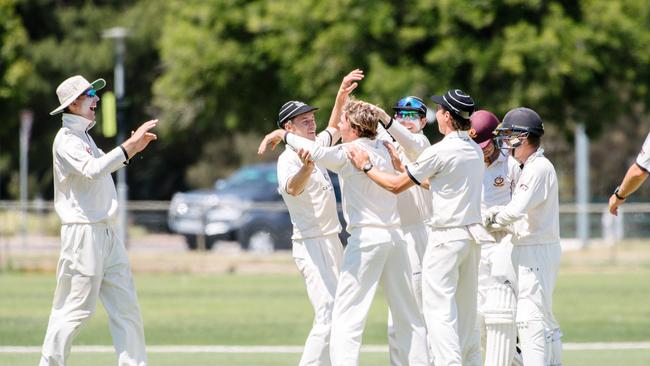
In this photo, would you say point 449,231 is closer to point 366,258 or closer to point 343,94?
point 366,258

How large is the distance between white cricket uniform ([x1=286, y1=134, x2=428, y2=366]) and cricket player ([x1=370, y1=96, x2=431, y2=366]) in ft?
0.84

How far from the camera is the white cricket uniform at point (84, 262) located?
31.9 feet

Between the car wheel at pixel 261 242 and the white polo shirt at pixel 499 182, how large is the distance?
17.3 m

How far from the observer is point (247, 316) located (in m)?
17.2

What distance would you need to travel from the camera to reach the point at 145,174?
56.9 metres

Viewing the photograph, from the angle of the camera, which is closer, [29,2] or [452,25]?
[452,25]

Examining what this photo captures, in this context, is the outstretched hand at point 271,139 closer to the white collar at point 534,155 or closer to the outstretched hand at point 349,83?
the outstretched hand at point 349,83

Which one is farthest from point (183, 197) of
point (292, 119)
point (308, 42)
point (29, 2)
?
point (292, 119)

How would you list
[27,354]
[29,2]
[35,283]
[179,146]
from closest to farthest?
[27,354], [35,283], [29,2], [179,146]

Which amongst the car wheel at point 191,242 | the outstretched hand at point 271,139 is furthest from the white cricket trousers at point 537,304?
the car wheel at point 191,242

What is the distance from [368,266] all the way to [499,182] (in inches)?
58.2

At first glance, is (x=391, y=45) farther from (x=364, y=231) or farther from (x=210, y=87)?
(x=364, y=231)

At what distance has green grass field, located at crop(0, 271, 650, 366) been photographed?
12945mm

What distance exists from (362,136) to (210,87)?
22.1 meters
